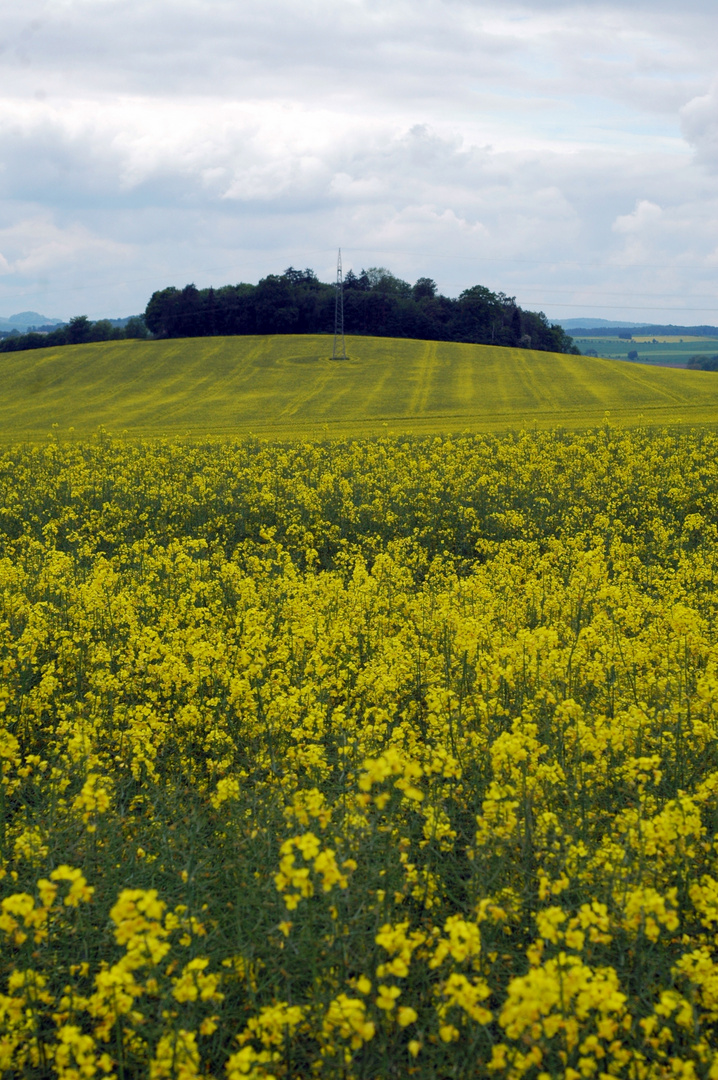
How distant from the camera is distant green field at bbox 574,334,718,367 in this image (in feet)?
416

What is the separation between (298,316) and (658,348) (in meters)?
102

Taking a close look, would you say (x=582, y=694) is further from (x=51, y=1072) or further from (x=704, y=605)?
(x=51, y=1072)

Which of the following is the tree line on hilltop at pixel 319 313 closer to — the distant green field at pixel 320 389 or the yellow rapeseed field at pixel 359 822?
the distant green field at pixel 320 389

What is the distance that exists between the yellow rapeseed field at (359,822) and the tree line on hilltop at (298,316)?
6746cm

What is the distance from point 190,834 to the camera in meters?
5.57

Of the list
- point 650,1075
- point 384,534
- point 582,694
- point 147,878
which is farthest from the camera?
point 384,534

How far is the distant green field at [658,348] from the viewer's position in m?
127

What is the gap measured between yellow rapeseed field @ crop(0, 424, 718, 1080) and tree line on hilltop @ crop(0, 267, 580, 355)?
67463 mm

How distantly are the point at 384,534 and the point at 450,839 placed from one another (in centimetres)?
1169

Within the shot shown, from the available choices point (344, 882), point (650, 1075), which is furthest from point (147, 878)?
point (650, 1075)

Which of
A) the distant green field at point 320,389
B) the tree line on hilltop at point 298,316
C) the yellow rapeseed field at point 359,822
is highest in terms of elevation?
the tree line on hilltop at point 298,316

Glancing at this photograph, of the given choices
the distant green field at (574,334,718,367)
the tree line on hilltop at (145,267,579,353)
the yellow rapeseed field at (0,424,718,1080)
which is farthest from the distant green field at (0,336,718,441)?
the distant green field at (574,334,718,367)

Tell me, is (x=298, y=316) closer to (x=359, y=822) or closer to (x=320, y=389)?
(x=320, y=389)

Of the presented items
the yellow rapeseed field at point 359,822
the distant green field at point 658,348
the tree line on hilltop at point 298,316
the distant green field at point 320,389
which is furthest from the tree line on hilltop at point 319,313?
the yellow rapeseed field at point 359,822
